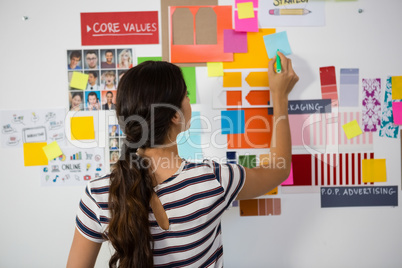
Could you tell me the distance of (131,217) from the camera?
2.00ft

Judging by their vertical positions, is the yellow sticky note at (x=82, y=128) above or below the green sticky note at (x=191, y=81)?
below


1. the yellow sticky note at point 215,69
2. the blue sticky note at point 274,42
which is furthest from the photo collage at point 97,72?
the blue sticky note at point 274,42

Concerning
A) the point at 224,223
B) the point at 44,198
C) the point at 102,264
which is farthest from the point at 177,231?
the point at 44,198

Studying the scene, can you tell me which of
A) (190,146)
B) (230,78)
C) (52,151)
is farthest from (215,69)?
(52,151)

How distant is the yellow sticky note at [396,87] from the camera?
974mm

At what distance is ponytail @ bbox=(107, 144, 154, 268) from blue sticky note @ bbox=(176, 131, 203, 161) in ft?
1.08

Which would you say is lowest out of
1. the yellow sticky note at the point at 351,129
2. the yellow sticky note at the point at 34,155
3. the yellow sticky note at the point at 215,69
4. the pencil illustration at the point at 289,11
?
the yellow sticky note at the point at 34,155

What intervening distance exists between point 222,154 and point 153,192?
0.38 metres

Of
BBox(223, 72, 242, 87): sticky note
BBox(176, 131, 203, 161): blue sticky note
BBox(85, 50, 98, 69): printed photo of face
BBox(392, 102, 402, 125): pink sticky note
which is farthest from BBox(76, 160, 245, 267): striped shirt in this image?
BBox(392, 102, 402, 125): pink sticky note

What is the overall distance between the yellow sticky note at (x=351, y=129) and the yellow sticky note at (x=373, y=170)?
0.34ft

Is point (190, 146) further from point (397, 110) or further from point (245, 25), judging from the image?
→ point (397, 110)

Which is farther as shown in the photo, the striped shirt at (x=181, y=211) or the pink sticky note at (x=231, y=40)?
the pink sticky note at (x=231, y=40)

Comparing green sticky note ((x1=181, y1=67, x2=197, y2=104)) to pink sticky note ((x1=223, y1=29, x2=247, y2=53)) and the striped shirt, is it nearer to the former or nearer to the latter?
pink sticky note ((x1=223, y1=29, x2=247, y2=53))

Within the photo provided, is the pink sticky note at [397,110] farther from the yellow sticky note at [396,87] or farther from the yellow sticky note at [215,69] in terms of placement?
the yellow sticky note at [215,69]
